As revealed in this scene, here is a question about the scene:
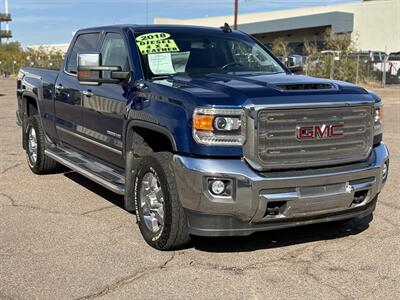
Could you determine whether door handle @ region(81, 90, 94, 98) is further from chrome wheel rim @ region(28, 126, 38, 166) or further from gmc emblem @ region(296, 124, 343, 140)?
gmc emblem @ region(296, 124, 343, 140)

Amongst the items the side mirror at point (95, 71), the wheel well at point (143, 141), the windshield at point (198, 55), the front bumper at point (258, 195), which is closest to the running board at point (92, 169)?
the wheel well at point (143, 141)

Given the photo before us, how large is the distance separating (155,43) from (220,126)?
1743 mm

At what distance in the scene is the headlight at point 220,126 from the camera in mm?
4254

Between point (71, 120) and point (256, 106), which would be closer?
point (256, 106)

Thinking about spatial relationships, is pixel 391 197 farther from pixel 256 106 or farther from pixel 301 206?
pixel 256 106

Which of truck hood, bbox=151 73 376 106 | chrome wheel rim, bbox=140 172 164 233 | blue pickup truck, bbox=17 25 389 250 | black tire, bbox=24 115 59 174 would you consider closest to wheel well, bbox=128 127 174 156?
blue pickup truck, bbox=17 25 389 250

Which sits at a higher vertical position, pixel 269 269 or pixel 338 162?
pixel 338 162

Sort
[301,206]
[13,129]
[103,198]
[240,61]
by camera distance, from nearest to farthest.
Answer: [301,206] → [240,61] → [103,198] → [13,129]

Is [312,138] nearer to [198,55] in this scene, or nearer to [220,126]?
[220,126]

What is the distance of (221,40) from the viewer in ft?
20.3

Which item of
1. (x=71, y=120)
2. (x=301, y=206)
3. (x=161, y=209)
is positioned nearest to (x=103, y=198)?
(x=71, y=120)

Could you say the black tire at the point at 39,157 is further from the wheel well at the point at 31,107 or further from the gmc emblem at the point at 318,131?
the gmc emblem at the point at 318,131

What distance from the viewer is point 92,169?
6.11 m

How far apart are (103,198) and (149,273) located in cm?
248
